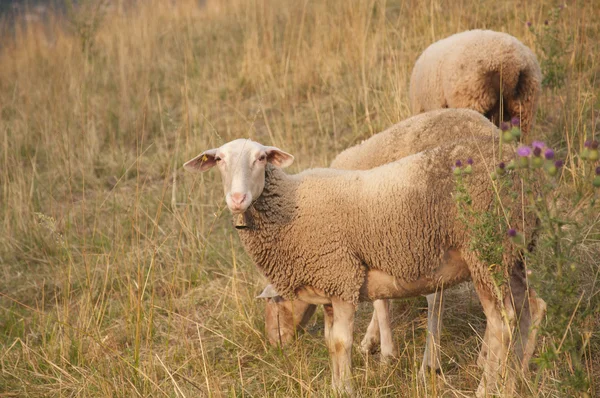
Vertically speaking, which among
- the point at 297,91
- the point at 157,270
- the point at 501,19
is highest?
the point at 501,19

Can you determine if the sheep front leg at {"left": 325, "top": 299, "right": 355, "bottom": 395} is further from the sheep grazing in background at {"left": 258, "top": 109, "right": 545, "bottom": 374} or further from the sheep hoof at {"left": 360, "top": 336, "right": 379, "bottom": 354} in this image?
the sheep hoof at {"left": 360, "top": 336, "right": 379, "bottom": 354}

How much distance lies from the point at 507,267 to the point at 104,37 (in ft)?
25.3

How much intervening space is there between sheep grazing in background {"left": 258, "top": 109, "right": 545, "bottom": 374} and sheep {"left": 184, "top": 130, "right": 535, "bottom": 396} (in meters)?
0.27

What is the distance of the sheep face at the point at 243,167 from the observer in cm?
310

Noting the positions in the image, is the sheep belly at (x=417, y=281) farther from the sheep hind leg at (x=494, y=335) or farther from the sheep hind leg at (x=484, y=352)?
the sheep hind leg at (x=484, y=352)

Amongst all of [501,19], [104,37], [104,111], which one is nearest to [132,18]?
[104,37]

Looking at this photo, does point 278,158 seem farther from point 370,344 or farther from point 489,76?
point 489,76

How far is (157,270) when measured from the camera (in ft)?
16.5

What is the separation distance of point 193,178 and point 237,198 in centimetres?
289

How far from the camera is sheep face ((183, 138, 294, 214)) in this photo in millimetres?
3098

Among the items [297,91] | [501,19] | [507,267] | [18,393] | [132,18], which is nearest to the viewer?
[507,267]

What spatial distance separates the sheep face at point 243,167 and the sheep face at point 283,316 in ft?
2.49

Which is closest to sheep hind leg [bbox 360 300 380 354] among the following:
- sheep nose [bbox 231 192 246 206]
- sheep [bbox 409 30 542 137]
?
sheep nose [bbox 231 192 246 206]

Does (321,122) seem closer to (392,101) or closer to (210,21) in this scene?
(392,101)
